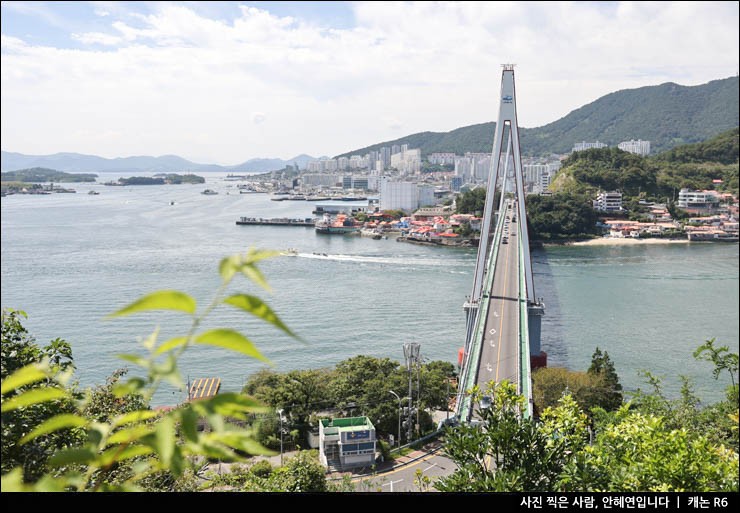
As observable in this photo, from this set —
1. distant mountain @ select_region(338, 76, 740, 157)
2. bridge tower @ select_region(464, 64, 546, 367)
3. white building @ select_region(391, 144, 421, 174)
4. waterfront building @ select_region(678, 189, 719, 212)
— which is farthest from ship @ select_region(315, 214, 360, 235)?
distant mountain @ select_region(338, 76, 740, 157)

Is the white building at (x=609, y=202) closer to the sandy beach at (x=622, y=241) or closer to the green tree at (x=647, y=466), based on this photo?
the sandy beach at (x=622, y=241)

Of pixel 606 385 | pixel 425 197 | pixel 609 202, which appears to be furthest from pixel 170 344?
pixel 425 197

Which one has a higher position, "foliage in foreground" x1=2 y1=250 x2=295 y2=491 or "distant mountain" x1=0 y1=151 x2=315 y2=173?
"distant mountain" x1=0 y1=151 x2=315 y2=173

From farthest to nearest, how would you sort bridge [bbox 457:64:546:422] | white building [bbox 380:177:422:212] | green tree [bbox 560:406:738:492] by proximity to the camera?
1. white building [bbox 380:177:422:212]
2. bridge [bbox 457:64:546:422]
3. green tree [bbox 560:406:738:492]

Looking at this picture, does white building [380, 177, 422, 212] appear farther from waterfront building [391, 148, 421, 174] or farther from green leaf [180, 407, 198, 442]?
green leaf [180, 407, 198, 442]

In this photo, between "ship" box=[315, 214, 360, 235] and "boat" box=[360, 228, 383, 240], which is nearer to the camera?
"boat" box=[360, 228, 383, 240]

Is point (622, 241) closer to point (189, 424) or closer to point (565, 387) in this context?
point (565, 387)
